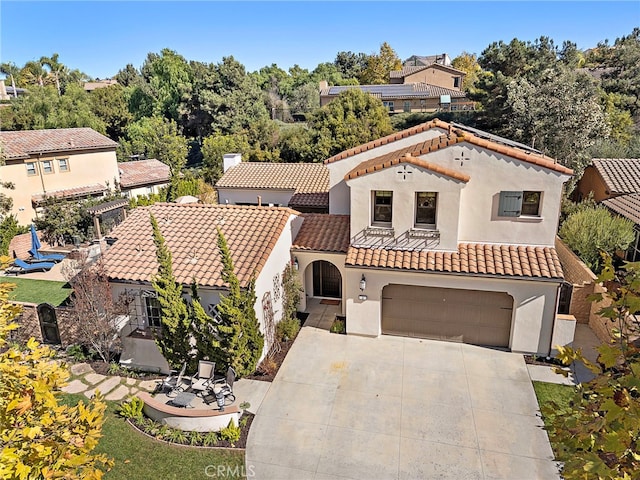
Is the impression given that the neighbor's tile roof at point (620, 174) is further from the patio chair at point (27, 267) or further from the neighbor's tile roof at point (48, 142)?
the neighbor's tile roof at point (48, 142)

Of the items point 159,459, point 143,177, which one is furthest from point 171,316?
point 143,177

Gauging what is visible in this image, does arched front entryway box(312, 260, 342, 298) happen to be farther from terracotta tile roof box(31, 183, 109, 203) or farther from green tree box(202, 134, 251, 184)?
green tree box(202, 134, 251, 184)

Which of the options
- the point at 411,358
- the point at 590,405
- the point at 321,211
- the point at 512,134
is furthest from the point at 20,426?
the point at 512,134

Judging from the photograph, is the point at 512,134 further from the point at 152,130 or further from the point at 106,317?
the point at 152,130

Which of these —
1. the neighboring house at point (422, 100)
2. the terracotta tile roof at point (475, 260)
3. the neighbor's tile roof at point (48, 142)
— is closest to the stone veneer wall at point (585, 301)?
the terracotta tile roof at point (475, 260)

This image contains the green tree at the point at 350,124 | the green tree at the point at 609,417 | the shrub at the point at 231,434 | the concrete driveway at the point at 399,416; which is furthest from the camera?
the green tree at the point at 350,124

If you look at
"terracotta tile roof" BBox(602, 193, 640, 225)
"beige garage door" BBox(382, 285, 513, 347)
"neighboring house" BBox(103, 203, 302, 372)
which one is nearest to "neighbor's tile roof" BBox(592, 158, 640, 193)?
"terracotta tile roof" BBox(602, 193, 640, 225)
